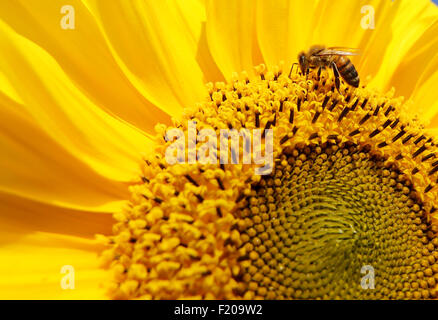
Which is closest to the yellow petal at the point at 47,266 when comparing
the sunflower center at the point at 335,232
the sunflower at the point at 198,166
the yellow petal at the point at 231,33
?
the sunflower at the point at 198,166

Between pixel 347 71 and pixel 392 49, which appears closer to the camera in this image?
pixel 347 71

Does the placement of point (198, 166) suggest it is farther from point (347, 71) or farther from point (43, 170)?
point (347, 71)

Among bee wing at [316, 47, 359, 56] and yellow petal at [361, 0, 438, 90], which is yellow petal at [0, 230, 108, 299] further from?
yellow petal at [361, 0, 438, 90]

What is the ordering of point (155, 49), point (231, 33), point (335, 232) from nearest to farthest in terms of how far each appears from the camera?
1. point (335, 232)
2. point (155, 49)
3. point (231, 33)

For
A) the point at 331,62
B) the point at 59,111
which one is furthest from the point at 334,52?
the point at 59,111

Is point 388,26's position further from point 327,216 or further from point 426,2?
point 327,216

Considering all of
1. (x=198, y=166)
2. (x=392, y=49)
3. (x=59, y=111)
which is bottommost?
(x=198, y=166)
